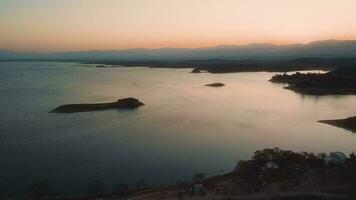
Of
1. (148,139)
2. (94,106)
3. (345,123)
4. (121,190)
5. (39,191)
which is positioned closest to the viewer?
(39,191)

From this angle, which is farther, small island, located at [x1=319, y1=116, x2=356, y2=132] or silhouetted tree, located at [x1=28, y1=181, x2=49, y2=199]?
small island, located at [x1=319, y1=116, x2=356, y2=132]

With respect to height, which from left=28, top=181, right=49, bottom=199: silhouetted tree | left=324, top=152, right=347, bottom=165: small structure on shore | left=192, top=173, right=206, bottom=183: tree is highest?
left=324, top=152, right=347, bottom=165: small structure on shore

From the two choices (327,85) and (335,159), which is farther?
(327,85)

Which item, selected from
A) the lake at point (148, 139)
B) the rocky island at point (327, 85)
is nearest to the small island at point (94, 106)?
the lake at point (148, 139)

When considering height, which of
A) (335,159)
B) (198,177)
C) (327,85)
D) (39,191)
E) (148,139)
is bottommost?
(198,177)

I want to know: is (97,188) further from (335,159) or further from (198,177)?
(335,159)

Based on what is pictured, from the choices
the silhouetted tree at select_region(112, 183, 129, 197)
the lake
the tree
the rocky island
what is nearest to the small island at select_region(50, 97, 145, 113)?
the lake

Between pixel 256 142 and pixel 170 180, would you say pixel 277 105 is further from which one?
pixel 170 180

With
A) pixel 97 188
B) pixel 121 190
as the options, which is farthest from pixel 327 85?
pixel 97 188

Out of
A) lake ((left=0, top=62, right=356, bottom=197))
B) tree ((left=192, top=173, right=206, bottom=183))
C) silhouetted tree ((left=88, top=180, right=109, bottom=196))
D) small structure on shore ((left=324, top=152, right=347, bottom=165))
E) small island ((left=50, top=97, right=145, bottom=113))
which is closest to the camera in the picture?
silhouetted tree ((left=88, top=180, right=109, bottom=196))

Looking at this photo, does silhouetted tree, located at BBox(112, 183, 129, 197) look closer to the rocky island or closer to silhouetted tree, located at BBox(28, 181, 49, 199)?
silhouetted tree, located at BBox(28, 181, 49, 199)

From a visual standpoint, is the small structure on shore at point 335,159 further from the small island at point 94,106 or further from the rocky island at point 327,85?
the rocky island at point 327,85

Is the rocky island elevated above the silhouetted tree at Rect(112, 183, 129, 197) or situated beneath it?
elevated above
